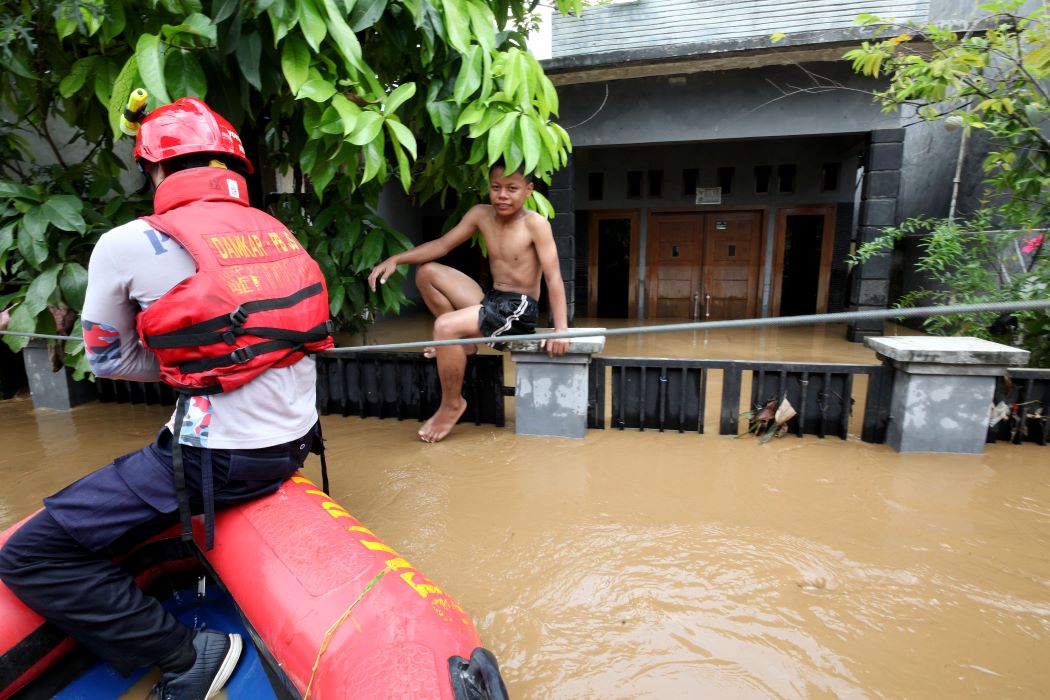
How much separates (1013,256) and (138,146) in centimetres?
613

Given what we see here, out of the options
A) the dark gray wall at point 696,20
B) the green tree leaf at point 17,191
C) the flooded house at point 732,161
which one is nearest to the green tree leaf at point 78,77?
the green tree leaf at point 17,191

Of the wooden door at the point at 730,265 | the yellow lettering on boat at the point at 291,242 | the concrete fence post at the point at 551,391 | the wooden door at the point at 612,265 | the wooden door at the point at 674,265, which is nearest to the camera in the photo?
the yellow lettering on boat at the point at 291,242

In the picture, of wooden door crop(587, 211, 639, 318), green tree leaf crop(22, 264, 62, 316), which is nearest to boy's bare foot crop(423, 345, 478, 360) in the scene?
green tree leaf crop(22, 264, 62, 316)

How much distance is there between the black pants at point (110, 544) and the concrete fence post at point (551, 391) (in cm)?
199

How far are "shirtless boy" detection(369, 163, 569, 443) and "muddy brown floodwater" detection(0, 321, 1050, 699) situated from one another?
24.0 inches

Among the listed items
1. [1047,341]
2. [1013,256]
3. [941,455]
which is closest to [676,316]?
[1013,256]

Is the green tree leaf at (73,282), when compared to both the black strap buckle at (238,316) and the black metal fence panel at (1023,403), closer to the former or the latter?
the black strap buckle at (238,316)

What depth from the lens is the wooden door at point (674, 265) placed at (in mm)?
9172

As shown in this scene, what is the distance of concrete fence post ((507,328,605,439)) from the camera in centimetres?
337

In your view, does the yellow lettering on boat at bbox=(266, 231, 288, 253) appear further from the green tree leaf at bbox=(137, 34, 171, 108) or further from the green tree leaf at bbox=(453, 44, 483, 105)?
the green tree leaf at bbox=(453, 44, 483, 105)

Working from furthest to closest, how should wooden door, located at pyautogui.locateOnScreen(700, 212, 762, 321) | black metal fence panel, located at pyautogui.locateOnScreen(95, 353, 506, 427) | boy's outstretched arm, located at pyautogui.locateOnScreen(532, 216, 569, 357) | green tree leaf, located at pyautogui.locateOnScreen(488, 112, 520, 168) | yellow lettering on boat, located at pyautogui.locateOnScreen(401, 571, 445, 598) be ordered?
wooden door, located at pyautogui.locateOnScreen(700, 212, 762, 321), black metal fence panel, located at pyautogui.locateOnScreen(95, 353, 506, 427), boy's outstretched arm, located at pyautogui.locateOnScreen(532, 216, 569, 357), green tree leaf, located at pyautogui.locateOnScreen(488, 112, 520, 168), yellow lettering on boat, located at pyautogui.locateOnScreen(401, 571, 445, 598)

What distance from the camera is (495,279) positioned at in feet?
11.1

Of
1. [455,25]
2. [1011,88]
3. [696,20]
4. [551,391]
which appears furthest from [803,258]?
[455,25]

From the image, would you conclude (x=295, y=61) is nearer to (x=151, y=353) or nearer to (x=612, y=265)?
(x=151, y=353)
